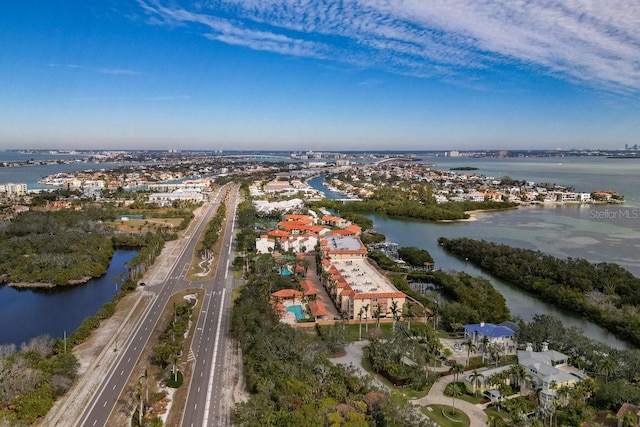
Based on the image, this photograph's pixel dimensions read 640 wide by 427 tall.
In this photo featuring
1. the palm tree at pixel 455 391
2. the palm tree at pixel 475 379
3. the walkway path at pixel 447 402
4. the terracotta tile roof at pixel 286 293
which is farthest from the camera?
the terracotta tile roof at pixel 286 293

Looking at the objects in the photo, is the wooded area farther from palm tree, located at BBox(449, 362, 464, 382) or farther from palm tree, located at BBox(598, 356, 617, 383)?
palm tree, located at BBox(449, 362, 464, 382)

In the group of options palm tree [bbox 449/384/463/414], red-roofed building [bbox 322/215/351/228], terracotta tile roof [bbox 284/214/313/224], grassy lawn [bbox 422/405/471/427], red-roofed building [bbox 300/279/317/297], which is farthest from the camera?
red-roofed building [bbox 322/215/351/228]

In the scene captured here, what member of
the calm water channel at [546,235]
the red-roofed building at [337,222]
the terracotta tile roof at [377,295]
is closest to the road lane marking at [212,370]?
the terracotta tile roof at [377,295]

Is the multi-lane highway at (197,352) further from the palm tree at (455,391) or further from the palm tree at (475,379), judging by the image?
the palm tree at (475,379)

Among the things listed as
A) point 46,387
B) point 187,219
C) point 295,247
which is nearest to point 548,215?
point 295,247

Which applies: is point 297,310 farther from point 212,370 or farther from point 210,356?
point 212,370

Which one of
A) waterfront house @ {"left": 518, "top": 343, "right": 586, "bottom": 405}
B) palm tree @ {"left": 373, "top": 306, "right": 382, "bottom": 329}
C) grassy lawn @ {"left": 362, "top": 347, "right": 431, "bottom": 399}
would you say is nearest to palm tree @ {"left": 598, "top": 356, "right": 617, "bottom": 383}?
waterfront house @ {"left": 518, "top": 343, "right": 586, "bottom": 405}

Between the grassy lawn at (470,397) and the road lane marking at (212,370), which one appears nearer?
the road lane marking at (212,370)
